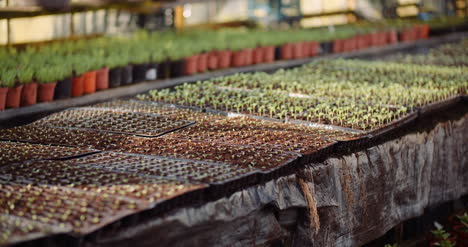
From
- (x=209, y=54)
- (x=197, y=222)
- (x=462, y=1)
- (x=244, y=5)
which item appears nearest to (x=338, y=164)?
(x=197, y=222)

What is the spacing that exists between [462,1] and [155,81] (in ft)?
53.4

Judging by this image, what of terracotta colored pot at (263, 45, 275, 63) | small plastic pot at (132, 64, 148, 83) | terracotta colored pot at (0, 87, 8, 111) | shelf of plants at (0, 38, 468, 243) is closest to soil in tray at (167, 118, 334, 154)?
shelf of plants at (0, 38, 468, 243)

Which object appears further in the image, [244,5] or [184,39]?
[244,5]

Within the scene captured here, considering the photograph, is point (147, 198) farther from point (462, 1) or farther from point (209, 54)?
point (462, 1)

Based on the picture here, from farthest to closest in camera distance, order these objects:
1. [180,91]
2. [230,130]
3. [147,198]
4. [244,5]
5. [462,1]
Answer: [462,1], [244,5], [180,91], [230,130], [147,198]

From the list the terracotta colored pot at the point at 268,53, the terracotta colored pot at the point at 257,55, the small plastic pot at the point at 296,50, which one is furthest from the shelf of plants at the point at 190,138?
the small plastic pot at the point at 296,50

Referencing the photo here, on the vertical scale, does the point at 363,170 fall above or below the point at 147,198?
below

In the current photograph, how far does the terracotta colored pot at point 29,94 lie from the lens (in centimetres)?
477

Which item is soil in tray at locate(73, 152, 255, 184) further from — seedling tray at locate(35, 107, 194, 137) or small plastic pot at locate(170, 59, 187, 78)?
small plastic pot at locate(170, 59, 187, 78)

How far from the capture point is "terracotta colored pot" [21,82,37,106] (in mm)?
4766

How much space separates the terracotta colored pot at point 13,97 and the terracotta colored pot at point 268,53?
364 cm

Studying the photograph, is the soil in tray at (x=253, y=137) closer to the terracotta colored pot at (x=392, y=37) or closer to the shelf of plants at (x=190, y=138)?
the shelf of plants at (x=190, y=138)

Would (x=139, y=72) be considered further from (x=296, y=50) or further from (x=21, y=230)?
(x=21, y=230)

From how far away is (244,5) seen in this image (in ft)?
51.5
